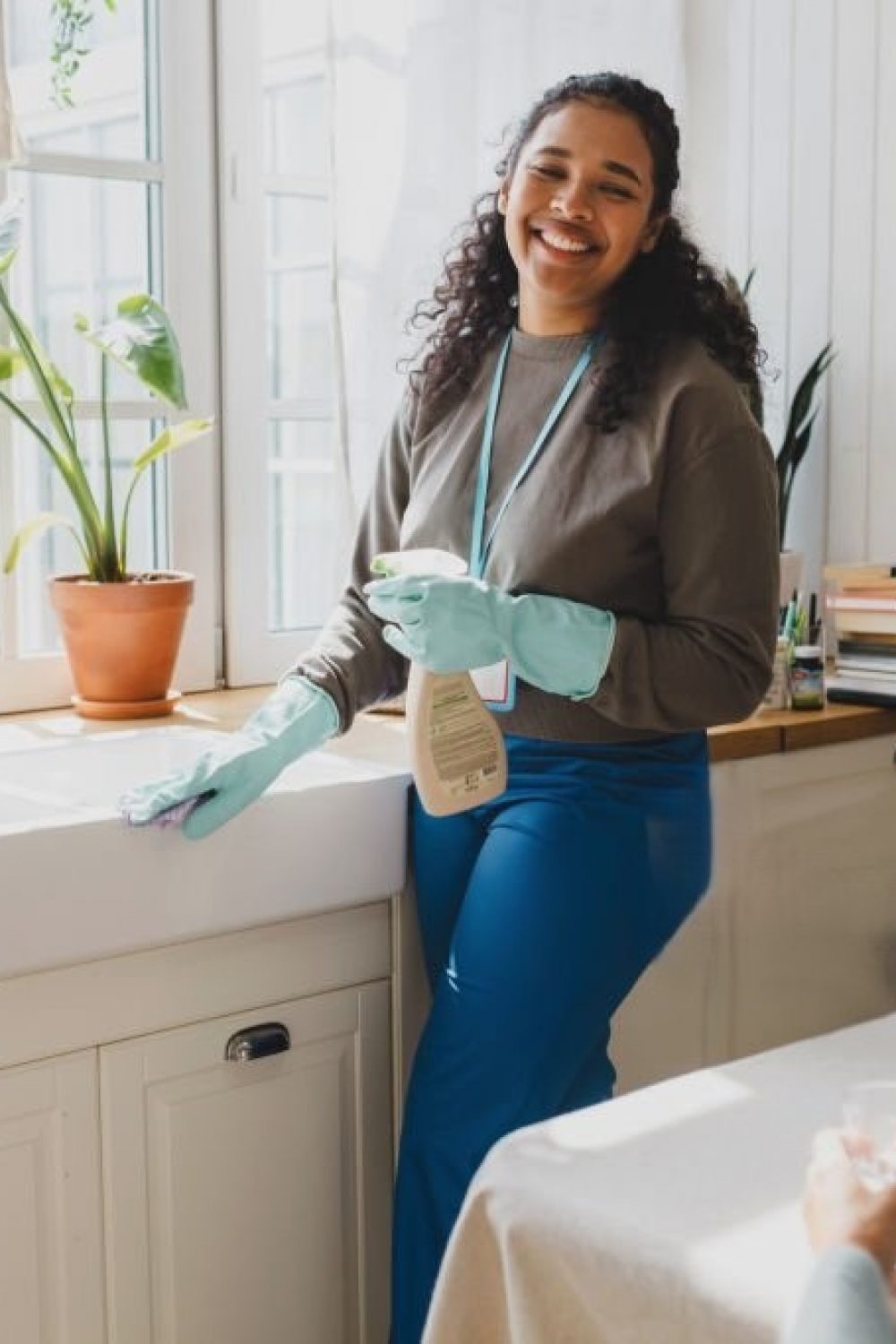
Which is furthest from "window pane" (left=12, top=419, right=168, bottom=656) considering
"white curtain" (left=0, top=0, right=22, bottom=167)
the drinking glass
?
the drinking glass

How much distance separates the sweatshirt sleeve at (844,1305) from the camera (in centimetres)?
97

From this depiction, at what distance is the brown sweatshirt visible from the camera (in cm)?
192

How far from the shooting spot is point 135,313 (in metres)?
2.43

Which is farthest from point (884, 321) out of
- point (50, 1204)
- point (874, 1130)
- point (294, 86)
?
point (874, 1130)

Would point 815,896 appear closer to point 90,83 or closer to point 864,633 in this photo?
point 864,633

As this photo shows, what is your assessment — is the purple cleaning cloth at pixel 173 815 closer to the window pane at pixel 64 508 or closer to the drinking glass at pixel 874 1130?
the window pane at pixel 64 508

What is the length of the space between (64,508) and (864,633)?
1.16m

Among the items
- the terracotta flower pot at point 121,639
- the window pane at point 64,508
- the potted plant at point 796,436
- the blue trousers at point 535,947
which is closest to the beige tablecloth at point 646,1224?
the blue trousers at point 535,947

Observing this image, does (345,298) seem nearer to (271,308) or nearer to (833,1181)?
(271,308)

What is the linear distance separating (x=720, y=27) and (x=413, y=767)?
1.63 m

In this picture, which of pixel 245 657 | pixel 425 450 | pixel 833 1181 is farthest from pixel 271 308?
pixel 833 1181

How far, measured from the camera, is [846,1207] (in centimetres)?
108

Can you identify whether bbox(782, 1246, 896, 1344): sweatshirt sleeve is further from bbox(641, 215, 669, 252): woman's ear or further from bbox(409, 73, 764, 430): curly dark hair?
bbox(641, 215, 669, 252): woman's ear

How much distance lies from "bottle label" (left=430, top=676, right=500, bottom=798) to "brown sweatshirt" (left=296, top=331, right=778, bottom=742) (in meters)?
0.05
